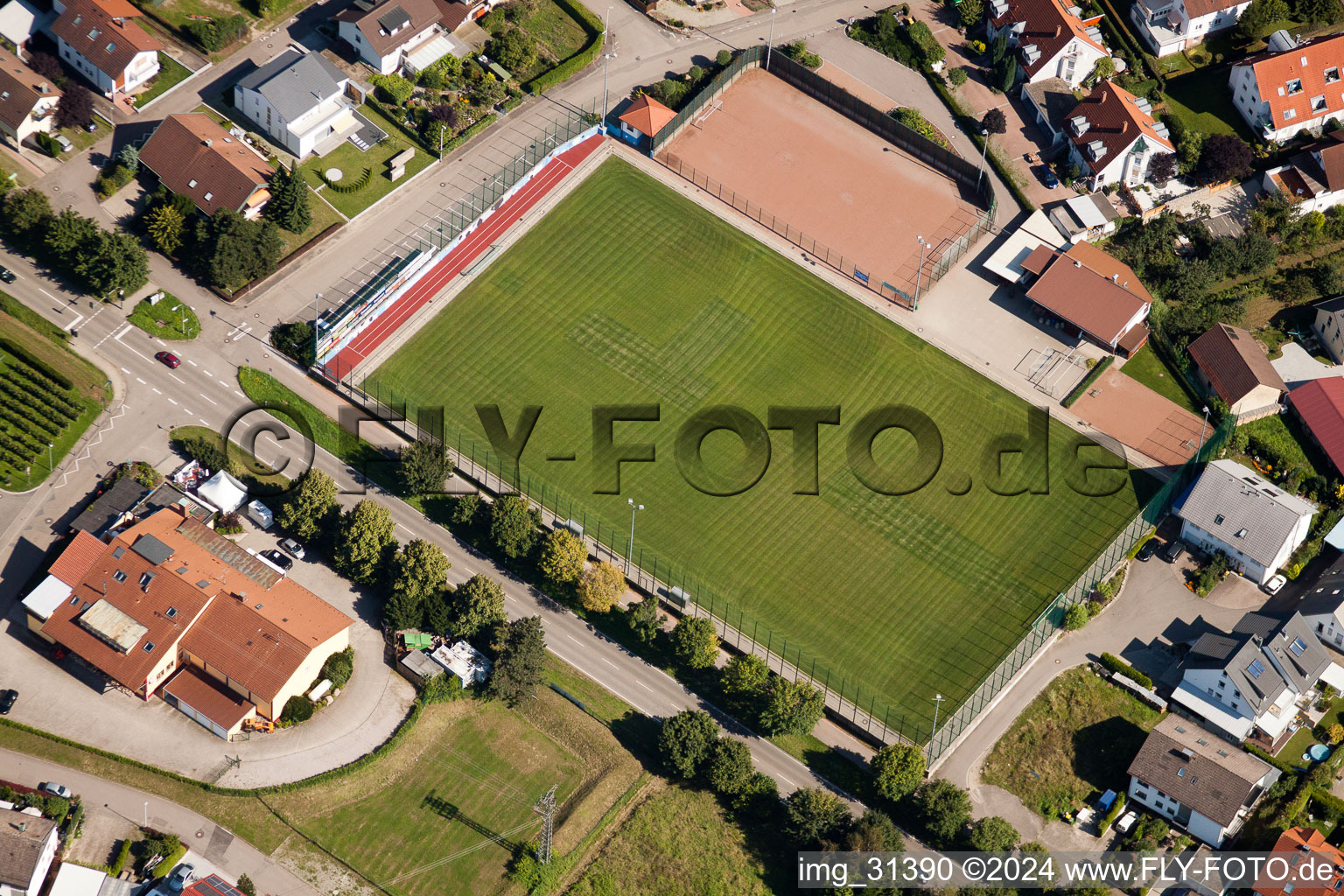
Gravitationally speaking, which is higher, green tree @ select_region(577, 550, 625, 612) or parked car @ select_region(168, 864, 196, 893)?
green tree @ select_region(577, 550, 625, 612)

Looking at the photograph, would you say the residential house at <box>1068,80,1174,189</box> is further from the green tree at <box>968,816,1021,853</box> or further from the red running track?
the green tree at <box>968,816,1021,853</box>

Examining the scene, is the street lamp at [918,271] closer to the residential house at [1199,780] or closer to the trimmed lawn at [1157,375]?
the trimmed lawn at [1157,375]

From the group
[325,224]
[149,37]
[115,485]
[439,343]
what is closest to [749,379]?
[439,343]

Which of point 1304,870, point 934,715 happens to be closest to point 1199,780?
point 1304,870

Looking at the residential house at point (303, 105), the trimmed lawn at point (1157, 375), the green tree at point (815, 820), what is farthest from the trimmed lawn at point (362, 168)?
the green tree at point (815, 820)

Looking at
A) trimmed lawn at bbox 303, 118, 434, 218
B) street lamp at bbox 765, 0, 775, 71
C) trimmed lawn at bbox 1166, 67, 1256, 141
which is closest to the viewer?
trimmed lawn at bbox 303, 118, 434, 218

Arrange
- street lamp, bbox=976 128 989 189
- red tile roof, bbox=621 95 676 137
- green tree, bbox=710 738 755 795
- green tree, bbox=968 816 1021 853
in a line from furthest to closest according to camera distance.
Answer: red tile roof, bbox=621 95 676 137
street lamp, bbox=976 128 989 189
green tree, bbox=710 738 755 795
green tree, bbox=968 816 1021 853

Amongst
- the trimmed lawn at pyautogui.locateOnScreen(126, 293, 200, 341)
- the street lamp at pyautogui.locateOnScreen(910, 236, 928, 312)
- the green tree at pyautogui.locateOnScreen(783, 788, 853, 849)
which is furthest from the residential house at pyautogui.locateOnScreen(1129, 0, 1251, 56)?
the trimmed lawn at pyautogui.locateOnScreen(126, 293, 200, 341)
